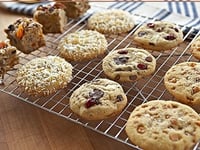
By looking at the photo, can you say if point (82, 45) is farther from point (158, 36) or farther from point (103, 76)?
point (158, 36)

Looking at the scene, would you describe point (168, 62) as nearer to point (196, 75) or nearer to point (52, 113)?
point (196, 75)

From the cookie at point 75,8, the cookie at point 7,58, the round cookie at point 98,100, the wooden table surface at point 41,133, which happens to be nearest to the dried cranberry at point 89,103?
the round cookie at point 98,100

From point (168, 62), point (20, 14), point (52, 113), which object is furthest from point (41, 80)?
point (20, 14)

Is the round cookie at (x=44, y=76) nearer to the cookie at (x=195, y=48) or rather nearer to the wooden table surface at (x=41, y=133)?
the wooden table surface at (x=41, y=133)

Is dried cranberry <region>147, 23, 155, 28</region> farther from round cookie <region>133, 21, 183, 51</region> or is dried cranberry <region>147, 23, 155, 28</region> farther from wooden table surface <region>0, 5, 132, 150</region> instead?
wooden table surface <region>0, 5, 132, 150</region>

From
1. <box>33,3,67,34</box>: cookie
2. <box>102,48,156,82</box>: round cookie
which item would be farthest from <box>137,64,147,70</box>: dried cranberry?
<box>33,3,67,34</box>: cookie

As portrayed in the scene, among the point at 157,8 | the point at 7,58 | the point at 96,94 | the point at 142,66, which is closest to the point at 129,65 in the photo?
the point at 142,66
